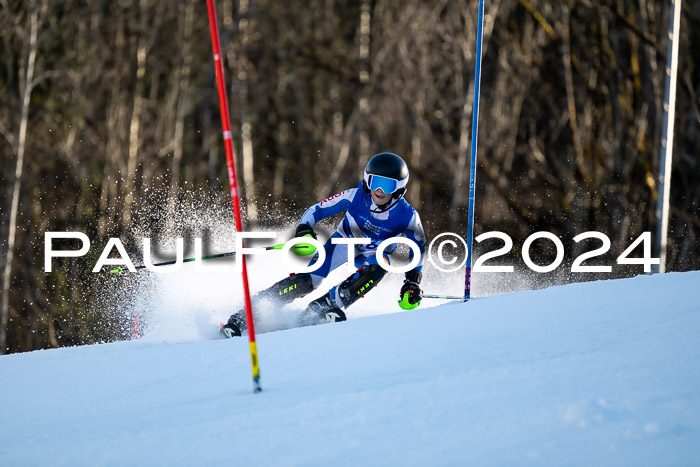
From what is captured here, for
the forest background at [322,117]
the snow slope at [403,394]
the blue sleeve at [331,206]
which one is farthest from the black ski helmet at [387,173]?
the forest background at [322,117]

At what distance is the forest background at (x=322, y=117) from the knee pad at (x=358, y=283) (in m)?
6.06

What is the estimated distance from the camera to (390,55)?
50.0 ft

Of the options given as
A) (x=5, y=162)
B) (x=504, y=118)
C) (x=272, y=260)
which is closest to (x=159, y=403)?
(x=272, y=260)

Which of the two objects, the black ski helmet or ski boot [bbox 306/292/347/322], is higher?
the black ski helmet

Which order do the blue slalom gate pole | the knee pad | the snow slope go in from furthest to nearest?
1. the knee pad
2. the blue slalom gate pole
3. the snow slope

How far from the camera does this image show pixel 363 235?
5.45m

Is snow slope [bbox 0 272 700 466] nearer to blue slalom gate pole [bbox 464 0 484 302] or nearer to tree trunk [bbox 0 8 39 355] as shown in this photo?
blue slalom gate pole [bbox 464 0 484 302]

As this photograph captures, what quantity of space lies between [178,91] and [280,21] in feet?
9.46

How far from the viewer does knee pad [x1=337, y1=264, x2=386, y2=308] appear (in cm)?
516

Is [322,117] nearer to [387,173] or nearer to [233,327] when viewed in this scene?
[387,173]

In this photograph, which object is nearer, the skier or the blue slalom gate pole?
the blue slalom gate pole

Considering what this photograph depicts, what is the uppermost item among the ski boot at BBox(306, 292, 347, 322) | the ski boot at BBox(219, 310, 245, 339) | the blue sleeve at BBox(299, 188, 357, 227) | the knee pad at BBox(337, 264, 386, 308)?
the blue sleeve at BBox(299, 188, 357, 227)

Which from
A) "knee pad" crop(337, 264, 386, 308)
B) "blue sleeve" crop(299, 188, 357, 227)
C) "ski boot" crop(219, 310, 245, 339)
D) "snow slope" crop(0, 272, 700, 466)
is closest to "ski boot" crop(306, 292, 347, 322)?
"knee pad" crop(337, 264, 386, 308)

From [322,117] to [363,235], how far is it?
1255 cm
